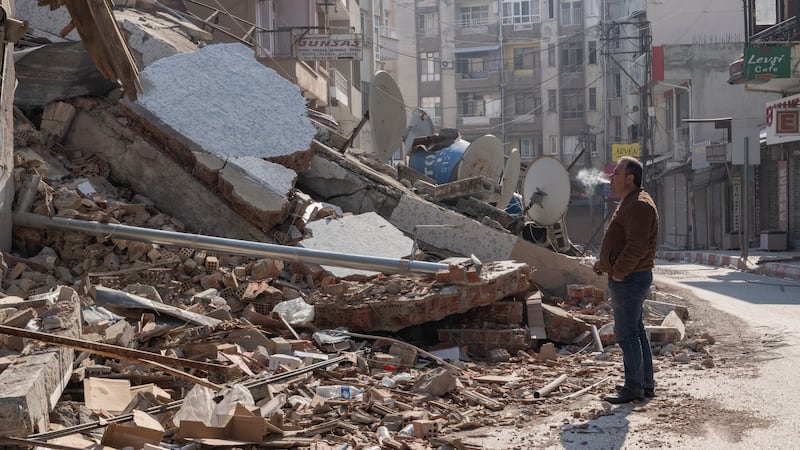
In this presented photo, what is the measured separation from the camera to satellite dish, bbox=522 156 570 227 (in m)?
15.4

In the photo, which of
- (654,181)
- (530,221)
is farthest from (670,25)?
(530,221)

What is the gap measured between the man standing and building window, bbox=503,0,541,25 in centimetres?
6070

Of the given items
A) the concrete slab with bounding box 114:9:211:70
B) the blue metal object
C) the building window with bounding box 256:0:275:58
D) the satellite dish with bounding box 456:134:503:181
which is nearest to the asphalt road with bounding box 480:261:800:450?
the concrete slab with bounding box 114:9:211:70

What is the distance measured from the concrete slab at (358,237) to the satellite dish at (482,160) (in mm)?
7832

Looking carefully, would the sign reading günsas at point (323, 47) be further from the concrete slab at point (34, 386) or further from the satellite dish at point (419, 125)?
the concrete slab at point (34, 386)

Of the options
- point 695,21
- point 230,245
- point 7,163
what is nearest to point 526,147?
point 695,21

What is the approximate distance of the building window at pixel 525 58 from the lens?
209 ft

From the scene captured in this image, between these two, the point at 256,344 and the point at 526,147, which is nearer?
the point at 256,344

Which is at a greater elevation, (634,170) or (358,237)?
(634,170)

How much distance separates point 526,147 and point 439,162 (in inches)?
1801

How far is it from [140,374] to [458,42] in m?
60.9

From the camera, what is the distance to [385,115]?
16578 mm

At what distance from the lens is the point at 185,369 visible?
6266 mm

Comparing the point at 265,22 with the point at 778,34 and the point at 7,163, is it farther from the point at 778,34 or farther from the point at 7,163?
the point at 7,163
